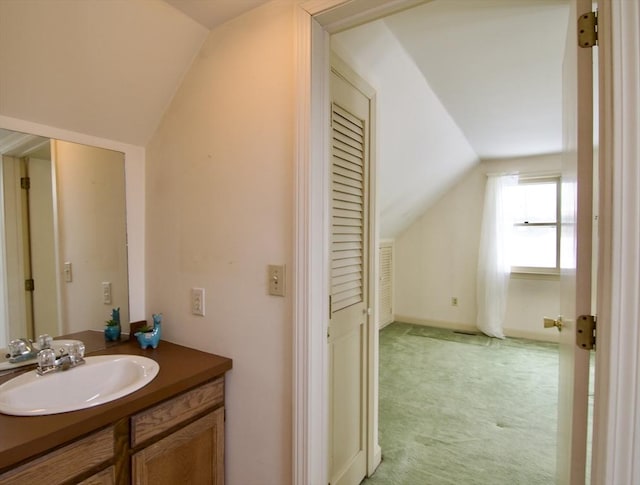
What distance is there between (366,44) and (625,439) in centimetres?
168

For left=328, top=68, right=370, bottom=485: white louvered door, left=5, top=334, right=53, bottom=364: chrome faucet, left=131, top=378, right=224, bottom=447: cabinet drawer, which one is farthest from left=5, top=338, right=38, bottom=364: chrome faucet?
left=328, top=68, right=370, bottom=485: white louvered door

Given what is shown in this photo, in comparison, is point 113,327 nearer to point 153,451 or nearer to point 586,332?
point 153,451

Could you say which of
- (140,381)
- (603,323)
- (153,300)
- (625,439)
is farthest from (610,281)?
(153,300)

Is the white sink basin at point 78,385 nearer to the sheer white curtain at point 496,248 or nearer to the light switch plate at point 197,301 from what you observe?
the light switch plate at point 197,301

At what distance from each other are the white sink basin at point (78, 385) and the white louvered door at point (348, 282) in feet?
2.49

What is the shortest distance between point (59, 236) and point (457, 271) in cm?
438

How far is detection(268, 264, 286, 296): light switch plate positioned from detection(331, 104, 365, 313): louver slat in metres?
0.31

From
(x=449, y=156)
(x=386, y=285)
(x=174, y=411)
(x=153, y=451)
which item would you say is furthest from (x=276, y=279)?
(x=386, y=285)

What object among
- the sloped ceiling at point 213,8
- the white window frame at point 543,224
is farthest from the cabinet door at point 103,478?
the white window frame at point 543,224

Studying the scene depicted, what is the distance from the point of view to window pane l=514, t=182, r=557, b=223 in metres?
4.11

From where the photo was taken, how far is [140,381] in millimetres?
1112

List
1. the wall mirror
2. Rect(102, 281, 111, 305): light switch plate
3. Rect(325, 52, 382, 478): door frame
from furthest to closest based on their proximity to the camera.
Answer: Rect(325, 52, 382, 478): door frame, Rect(102, 281, 111, 305): light switch plate, the wall mirror

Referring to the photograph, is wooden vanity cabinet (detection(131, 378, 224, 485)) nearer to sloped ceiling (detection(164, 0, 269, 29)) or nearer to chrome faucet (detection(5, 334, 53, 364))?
chrome faucet (detection(5, 334, 53, 364))

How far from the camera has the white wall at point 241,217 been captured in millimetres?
1223
